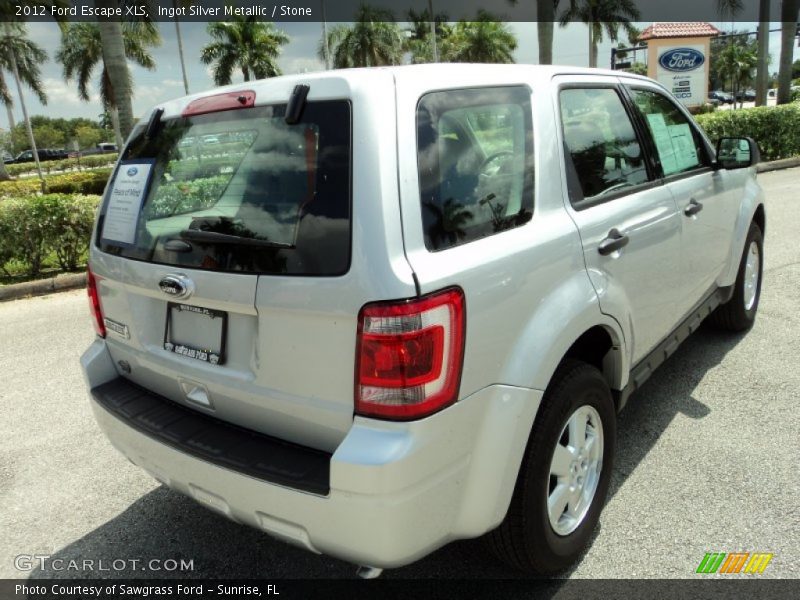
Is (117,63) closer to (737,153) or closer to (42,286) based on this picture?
(42,286)

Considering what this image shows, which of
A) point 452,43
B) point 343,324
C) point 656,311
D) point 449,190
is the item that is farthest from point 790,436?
point 452,43

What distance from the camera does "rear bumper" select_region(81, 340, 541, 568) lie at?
176 cm

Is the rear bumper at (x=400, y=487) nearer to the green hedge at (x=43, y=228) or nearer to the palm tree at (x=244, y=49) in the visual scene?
the green hedge at (x=43, y=228)

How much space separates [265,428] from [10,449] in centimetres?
250

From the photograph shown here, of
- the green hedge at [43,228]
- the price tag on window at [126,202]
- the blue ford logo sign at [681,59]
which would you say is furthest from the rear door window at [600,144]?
the blue ford logo sign at [681,59]

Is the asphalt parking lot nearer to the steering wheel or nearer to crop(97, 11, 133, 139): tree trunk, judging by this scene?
the steering wheel

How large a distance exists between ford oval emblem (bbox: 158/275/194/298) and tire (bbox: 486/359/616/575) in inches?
49.3

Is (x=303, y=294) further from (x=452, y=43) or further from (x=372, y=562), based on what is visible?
(x=452, y=43)

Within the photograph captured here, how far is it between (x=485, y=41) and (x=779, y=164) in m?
35.7

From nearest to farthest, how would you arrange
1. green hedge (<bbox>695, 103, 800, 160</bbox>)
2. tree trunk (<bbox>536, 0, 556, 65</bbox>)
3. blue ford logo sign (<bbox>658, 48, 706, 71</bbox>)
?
green hedge (<bbox>695, 103, 800, 160</bbox>)
tree trunk (<bbox>536, 0, 556, 65</bbox>)
blue ford logo sign (<bbox>658, 48, 706, 71</bbox>)

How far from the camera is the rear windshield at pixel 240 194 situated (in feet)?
6.17

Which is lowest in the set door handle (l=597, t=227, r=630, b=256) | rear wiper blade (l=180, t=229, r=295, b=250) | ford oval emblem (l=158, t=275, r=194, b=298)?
door handle (l=597, t=227, r=630, b=256)

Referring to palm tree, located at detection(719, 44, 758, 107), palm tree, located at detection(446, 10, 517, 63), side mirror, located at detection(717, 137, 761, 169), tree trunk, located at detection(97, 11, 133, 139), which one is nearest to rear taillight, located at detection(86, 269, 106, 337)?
side mirror, located at detection(717, 137, 761, 169)

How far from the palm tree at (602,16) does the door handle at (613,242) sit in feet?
124
